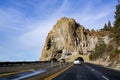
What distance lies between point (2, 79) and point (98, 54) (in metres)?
111

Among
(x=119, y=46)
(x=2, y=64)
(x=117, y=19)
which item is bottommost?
(x=2, y=64)

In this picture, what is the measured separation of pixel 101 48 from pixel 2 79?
106m

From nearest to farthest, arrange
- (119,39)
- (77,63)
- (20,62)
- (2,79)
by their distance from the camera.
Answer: (2,79), (20,62), (77,63), (119,39)

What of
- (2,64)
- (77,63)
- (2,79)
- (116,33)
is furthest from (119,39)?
(2,79)

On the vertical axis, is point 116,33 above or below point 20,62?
above

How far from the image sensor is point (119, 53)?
66.4 m

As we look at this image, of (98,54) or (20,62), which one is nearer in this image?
→ (20,62)

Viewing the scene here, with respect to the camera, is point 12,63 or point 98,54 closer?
point 12,63

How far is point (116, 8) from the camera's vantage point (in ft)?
243

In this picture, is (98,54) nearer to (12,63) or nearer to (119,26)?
(119,26)

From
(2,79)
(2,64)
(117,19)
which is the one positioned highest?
(117,19)

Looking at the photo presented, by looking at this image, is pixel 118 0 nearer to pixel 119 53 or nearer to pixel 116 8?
pixel 116 8

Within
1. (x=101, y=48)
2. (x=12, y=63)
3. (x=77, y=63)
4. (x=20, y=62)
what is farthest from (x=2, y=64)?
(x=101, y=48)

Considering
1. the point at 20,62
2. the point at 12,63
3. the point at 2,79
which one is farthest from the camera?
the point at 20,62
